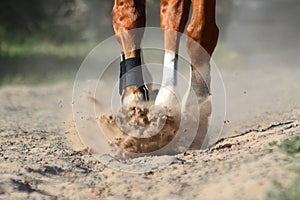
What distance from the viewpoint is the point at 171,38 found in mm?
4977

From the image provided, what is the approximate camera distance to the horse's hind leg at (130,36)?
5.04 m

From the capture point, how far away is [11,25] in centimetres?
1883

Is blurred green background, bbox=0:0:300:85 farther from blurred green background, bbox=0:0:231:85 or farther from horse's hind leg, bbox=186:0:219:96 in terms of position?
horse's hind leg, bbox=186:0:219:96

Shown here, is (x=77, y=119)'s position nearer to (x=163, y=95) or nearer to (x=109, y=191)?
(x=163, y=95)

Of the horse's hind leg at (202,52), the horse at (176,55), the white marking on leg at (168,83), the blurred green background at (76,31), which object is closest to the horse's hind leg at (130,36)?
the horse at (176,55)

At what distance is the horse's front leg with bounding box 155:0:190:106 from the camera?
16.1 feet

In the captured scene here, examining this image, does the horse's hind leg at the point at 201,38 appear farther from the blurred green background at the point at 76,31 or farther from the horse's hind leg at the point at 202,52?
the blurred green background at the point at 76,31

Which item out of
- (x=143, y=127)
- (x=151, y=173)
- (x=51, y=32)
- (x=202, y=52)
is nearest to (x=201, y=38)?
(x=202, y=52)

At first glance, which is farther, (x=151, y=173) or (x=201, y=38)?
(x=201, y=38)

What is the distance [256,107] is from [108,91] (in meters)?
1.67

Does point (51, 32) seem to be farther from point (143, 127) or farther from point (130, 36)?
point (143, 127)

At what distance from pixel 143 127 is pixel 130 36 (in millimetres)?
712

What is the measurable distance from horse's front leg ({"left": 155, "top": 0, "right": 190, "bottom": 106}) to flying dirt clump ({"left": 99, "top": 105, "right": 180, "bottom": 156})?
132 mm

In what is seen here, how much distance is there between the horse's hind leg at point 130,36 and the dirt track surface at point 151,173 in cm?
59
